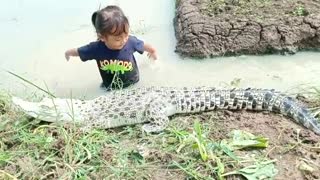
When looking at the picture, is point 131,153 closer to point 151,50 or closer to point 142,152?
point 142,152

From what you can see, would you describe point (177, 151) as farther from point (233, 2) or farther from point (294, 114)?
point (233, 2)

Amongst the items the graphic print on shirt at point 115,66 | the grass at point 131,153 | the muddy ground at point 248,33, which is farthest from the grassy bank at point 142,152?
the muddy ground at point 248,33

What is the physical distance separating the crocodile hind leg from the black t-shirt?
2.14 ft

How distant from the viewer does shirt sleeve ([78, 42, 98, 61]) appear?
511 cm

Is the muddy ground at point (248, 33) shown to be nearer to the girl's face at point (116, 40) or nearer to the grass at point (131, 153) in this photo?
the girl's face at point (116, 40)

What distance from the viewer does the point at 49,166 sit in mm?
3908

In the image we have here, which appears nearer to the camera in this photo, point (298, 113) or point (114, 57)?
point (298, 113)

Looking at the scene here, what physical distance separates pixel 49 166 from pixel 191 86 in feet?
5.55

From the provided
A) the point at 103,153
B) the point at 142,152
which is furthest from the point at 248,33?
the point at 103,153

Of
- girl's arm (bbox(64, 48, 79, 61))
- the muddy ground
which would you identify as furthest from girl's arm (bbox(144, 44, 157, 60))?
girl's arm (bbox(64, 48, 79, 61))

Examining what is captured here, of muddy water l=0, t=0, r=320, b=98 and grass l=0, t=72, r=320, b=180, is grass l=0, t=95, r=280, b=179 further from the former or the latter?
muddy water l=0, t=0, r=320, b=98

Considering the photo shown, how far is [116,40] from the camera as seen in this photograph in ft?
16.3

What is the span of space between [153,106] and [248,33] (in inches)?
58.5

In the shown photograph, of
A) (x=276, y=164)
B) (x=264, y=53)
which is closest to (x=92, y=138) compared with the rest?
(x=276, y=164)
